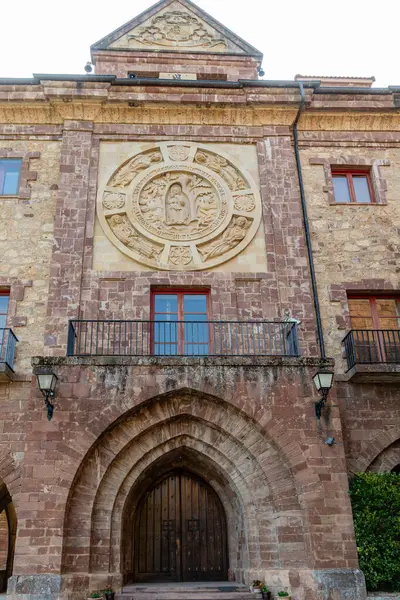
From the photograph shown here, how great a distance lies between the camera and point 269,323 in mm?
12695

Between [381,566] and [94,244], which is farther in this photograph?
[94,244]

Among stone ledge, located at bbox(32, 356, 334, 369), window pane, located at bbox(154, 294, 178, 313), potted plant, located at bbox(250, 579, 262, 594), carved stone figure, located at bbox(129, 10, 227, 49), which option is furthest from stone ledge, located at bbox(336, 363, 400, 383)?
carved stone figure, located at bbox(129, 10, 227, 49)

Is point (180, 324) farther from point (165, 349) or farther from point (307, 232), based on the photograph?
point (307, 232)

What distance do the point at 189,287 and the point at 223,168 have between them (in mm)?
3726

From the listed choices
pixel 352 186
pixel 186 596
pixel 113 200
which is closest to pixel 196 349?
pixel 113 200

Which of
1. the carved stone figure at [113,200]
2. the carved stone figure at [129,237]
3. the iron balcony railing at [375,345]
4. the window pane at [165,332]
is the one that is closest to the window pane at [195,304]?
the window pane at [165,332]

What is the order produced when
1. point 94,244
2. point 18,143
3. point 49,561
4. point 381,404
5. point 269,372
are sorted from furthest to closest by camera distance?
point 18,143 → point 94,244 → point 381,404 → point 269,372 → point 49,561

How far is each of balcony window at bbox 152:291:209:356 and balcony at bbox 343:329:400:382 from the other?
10.9ft

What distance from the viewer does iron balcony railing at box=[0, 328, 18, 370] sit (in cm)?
1204

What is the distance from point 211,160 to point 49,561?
10.5 m

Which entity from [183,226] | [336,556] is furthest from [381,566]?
[183,226]

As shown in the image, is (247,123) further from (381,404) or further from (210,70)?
(381,404)

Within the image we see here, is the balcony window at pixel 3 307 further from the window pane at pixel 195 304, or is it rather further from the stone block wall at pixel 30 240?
the window pane at pixel 195 304

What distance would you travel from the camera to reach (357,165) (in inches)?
606
